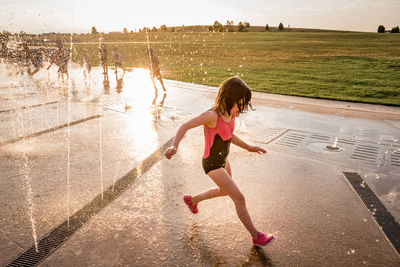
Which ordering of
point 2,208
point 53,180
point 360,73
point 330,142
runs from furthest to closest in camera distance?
1. point 360,73
2. point 330,142
3. point 53,180
4. point 2,208

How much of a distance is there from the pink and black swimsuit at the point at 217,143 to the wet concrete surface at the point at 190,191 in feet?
2.84

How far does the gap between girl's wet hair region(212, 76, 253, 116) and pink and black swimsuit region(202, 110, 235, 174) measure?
0.14 meters

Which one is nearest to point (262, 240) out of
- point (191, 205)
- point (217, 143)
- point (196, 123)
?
point (191, 205)

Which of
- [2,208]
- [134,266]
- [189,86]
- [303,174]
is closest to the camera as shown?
[134,266]

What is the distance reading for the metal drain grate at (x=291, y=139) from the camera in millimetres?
6316

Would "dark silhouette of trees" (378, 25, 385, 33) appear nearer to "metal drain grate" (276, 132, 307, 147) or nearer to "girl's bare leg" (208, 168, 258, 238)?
"metal drain grate" (276, 132, 307, 147)

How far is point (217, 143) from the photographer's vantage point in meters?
2.99

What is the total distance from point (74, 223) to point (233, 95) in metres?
2.36

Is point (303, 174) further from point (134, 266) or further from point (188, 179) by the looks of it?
point (134, 266)

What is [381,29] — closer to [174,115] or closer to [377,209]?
[174,115]

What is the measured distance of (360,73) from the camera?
62.3ft

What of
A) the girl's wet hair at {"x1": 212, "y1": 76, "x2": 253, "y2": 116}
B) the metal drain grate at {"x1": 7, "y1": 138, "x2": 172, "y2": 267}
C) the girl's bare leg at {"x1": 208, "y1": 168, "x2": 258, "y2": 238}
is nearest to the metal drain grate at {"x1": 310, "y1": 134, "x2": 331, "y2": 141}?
the metal drain grate at {"x1": 7, "y1": 138, "x2": 172, "y2": 267}

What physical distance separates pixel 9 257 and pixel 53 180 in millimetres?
1746

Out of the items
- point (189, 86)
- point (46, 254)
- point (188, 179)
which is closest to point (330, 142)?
point (188, 179)
